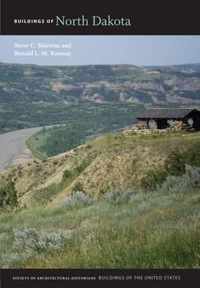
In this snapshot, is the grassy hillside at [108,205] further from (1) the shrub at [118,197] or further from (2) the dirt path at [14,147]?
(2) the dirt path at [14,147]

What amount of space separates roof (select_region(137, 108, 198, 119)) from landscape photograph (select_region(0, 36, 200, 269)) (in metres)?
0.01

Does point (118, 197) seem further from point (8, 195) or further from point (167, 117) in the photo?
point (8, 195)

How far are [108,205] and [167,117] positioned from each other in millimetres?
1559

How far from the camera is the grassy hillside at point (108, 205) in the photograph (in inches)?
308

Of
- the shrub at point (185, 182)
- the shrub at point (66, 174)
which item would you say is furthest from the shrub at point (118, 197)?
the shrub at point (66, 174)

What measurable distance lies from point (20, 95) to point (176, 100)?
7.57 feet

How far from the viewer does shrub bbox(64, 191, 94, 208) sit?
8.85 meters

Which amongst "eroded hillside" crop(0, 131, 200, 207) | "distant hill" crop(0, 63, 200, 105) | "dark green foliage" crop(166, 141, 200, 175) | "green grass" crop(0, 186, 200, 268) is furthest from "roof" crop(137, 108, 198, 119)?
"green grass" crop(0, 186, 200, 268)

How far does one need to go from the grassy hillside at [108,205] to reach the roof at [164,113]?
11.5 inches

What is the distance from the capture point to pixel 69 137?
29.8ft

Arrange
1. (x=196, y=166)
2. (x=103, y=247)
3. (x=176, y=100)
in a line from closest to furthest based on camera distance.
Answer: (x=103, y=247) < (x=196, y=166) < (x=176, y=100)

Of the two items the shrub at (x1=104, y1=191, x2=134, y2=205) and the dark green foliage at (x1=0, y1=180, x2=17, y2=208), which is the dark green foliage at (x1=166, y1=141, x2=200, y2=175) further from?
the dark green foliage at (x1=0, y1=180, x2=17, y2=208)
